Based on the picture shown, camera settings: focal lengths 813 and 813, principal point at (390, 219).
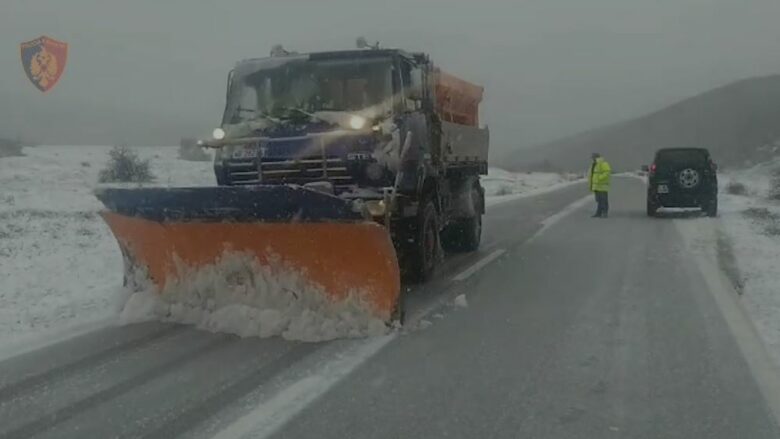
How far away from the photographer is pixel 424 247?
29.2 feet

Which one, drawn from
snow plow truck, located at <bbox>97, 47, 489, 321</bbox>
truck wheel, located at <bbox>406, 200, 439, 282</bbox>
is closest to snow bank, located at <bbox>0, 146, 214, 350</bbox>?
snow plow truck, located at <bbox>97, 47, 489, 321</bbox>

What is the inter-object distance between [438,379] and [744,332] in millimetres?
2863

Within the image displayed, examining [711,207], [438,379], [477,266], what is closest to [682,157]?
[711,207]

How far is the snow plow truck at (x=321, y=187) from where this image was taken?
21.5ft

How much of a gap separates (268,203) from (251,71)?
2858mm

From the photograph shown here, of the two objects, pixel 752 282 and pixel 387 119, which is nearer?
pixel 387 119

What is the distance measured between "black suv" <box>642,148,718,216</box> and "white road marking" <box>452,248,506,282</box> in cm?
872

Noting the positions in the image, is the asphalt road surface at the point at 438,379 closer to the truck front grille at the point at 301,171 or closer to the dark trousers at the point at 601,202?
the truck front grille at the point at 301,171

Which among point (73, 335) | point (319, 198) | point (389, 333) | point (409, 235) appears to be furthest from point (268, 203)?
point (409, 235)

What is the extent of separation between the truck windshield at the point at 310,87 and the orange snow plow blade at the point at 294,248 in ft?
6.40

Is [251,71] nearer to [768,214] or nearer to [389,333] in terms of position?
[389,333]

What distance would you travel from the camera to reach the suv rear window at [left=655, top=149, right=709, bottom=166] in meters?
19.8

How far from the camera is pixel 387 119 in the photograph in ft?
27.3

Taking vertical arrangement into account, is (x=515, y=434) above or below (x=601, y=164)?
below
